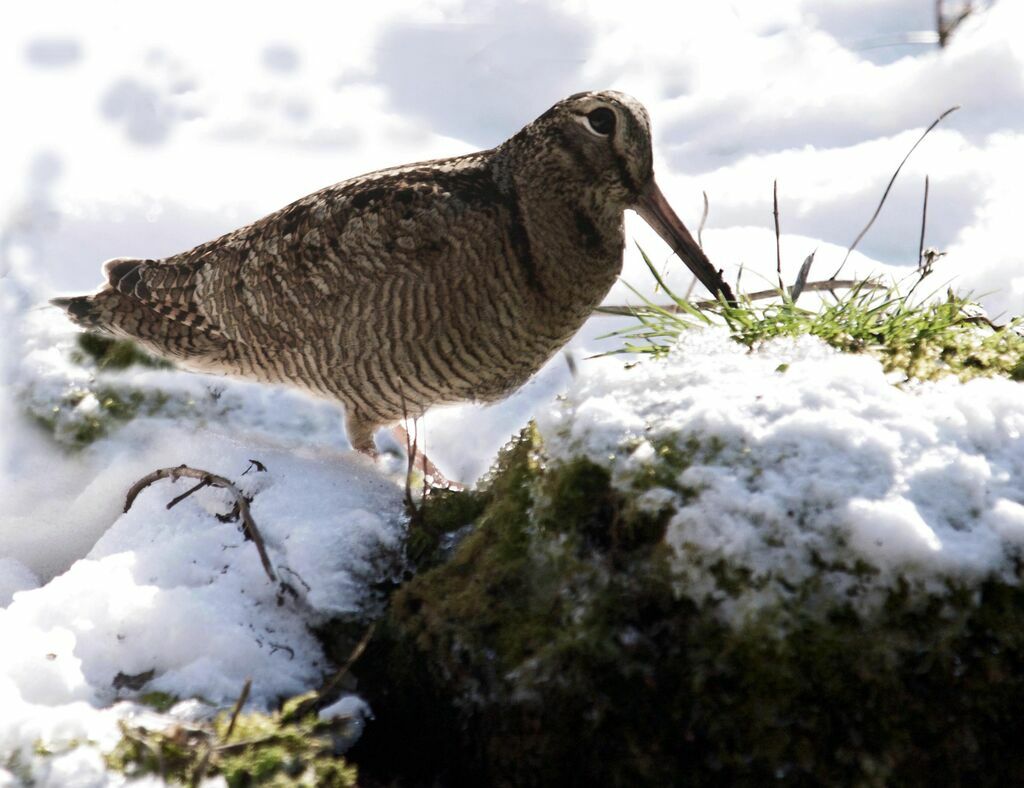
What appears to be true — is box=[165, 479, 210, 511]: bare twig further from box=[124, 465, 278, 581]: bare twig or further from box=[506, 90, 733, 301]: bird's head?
box=[506, 90, 733, 301]: bird's head

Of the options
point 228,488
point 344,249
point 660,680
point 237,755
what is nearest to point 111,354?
point 344,249

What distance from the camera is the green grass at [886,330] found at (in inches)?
104

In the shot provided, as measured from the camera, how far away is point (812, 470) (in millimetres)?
2213

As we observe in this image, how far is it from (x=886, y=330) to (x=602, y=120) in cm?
148

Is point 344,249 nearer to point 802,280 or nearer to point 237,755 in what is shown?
point 802,280

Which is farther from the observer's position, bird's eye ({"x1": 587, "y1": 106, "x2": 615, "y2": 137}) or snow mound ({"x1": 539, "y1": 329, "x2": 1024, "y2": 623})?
bird's eye ({"x1": 587, "y1": 106, "x2": 615, "y2": 137})

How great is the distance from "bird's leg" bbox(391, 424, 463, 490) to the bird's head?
3.95 feet

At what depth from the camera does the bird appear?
379 cm

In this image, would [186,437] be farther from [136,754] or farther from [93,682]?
[136,754]

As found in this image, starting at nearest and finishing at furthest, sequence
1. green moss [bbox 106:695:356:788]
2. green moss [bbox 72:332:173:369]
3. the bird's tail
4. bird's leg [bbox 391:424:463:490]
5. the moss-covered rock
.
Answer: the moss-covered rock → green moss [bbox 106:695:356:788] → bird's leg [bbox 391:424:463:490] → the bird's tail → green moss [bbox 72:332:173:369]

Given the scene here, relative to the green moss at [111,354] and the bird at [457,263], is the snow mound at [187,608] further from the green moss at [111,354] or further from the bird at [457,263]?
the green moss at [111,354]


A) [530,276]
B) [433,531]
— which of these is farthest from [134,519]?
[530,276]

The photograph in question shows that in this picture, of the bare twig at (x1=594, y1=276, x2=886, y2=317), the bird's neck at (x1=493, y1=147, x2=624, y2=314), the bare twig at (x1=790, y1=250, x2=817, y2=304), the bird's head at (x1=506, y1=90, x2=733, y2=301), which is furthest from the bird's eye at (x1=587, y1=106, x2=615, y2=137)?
the bare twig at (x1=790, y1=250, x2=817, y2=304)

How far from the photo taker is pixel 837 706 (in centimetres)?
196
